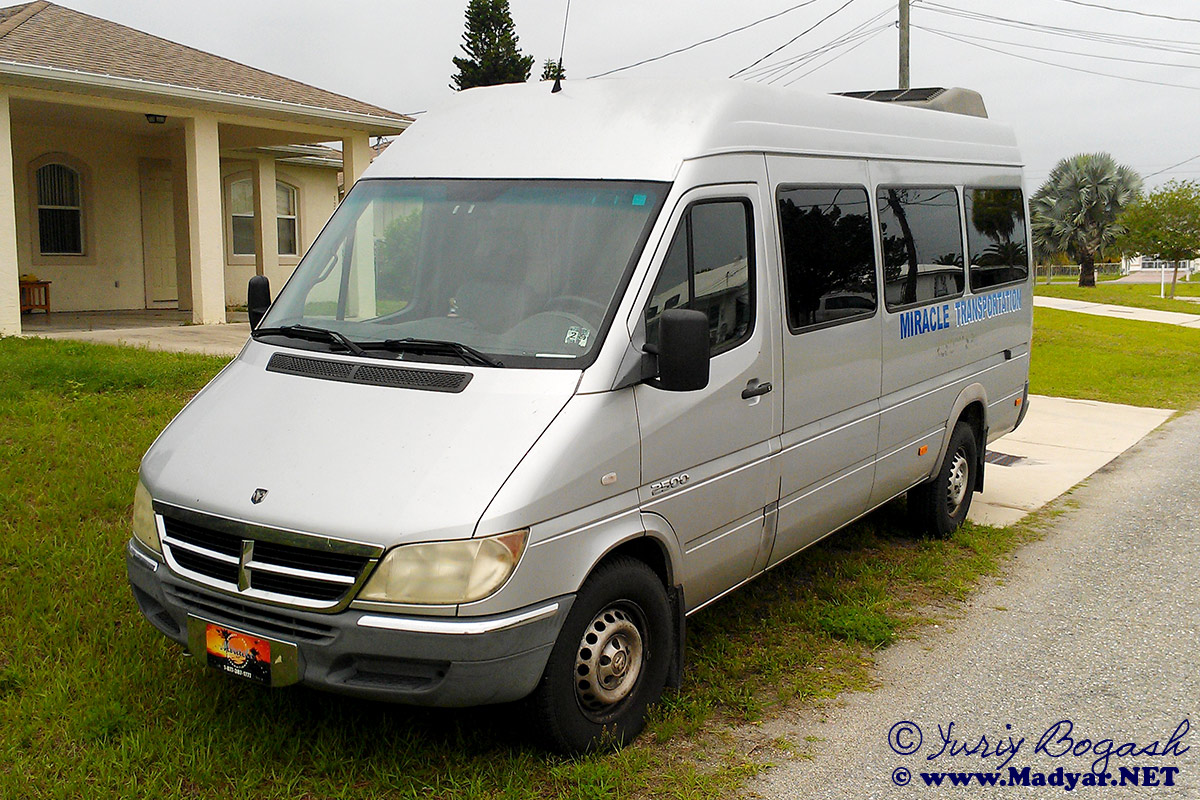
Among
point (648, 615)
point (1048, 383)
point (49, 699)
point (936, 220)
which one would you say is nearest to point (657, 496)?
point (648, 615)

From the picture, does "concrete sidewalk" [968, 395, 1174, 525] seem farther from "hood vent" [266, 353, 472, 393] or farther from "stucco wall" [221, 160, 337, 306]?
"stucco wall" [221, 160, 337, 306]

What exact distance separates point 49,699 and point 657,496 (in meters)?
2.55

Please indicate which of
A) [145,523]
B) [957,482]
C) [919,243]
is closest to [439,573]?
[145,523]

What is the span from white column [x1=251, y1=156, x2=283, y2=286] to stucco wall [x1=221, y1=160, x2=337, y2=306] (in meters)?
0.25

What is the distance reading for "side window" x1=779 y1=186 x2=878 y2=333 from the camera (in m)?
5.23

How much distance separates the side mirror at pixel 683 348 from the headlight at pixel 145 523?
1983 millimetres

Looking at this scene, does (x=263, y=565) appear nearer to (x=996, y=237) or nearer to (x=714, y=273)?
(x=714, y=273)

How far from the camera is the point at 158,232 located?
20.1 meters

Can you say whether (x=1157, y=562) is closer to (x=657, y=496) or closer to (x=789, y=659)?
(x=789, y=659)

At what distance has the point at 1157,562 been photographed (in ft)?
23.1

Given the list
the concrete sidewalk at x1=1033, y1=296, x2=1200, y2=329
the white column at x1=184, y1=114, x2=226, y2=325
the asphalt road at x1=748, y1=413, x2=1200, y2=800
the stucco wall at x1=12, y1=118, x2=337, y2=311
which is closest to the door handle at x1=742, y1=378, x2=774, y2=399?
the asphalt road at x1=748, y1=413, x2=1200, y2=800

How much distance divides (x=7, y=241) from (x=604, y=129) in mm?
12190

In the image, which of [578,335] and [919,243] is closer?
[578,335]

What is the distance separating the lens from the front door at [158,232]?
19.9 metres
